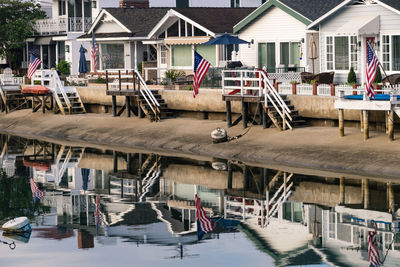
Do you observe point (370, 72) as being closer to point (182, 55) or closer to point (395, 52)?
point (395, 52)

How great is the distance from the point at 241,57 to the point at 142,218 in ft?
84.5

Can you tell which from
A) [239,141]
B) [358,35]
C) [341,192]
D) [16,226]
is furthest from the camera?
[358,35]

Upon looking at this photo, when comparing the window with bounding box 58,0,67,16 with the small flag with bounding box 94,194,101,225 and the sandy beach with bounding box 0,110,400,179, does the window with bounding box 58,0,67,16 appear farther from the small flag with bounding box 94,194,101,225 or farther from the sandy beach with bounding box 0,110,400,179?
the small flag with bounding box 94,194,101,225

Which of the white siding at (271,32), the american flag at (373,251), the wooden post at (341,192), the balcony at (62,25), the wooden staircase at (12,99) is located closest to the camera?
the american flag at (373,251)

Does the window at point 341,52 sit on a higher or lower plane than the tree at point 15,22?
lower

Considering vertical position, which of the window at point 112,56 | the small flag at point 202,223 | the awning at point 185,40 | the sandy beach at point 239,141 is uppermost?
the awning at point 185,40

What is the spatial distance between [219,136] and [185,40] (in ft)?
61.6

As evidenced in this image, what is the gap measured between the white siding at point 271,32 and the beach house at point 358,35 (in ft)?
7.63

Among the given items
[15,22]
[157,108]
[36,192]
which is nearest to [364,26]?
[157,108]

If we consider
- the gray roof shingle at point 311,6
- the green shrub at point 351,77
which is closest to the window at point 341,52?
the green shrub at point 351,77

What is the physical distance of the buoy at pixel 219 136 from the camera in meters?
38.0

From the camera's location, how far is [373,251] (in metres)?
22.0

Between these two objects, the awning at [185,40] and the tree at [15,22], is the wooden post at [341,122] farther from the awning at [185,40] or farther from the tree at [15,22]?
the tree at [15,22]

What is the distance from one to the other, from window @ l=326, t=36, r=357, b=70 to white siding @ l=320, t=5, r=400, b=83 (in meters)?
0.24
